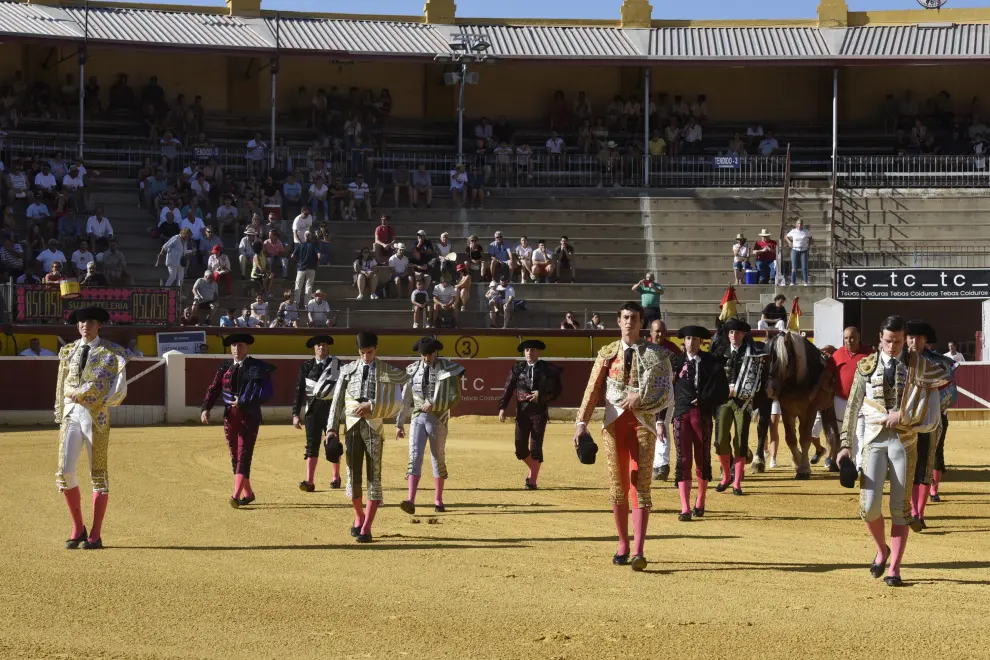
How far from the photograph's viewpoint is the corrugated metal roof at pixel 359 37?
34.7 metres

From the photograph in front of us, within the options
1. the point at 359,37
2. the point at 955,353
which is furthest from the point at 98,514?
the point at 359,37

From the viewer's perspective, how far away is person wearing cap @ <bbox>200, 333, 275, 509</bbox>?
13.8 metres

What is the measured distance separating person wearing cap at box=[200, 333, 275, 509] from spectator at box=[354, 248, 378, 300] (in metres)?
14.5

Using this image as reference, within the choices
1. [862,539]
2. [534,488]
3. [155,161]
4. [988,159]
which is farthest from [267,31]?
[862,539]

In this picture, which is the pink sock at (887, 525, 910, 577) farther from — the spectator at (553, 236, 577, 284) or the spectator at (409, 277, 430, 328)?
the spectator at (553, 236, 577, 284)

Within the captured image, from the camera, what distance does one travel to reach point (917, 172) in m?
33.5

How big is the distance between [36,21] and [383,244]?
1016cm

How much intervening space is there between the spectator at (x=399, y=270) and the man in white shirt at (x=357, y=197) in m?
2.79

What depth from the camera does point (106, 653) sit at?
7.85 metres

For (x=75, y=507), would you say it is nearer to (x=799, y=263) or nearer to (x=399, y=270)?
(x=399, y=270)

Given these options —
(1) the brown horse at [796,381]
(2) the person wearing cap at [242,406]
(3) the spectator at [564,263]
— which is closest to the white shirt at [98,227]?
(3) the spectator at [564,263]

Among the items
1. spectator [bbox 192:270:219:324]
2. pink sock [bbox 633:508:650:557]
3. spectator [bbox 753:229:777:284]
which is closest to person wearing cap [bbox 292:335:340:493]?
pink sock [bbox 633:508:650:557]

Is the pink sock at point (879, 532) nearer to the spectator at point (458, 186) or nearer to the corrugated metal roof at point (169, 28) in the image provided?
the spectator at point (458, 186)

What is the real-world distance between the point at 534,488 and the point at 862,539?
4485 mm
